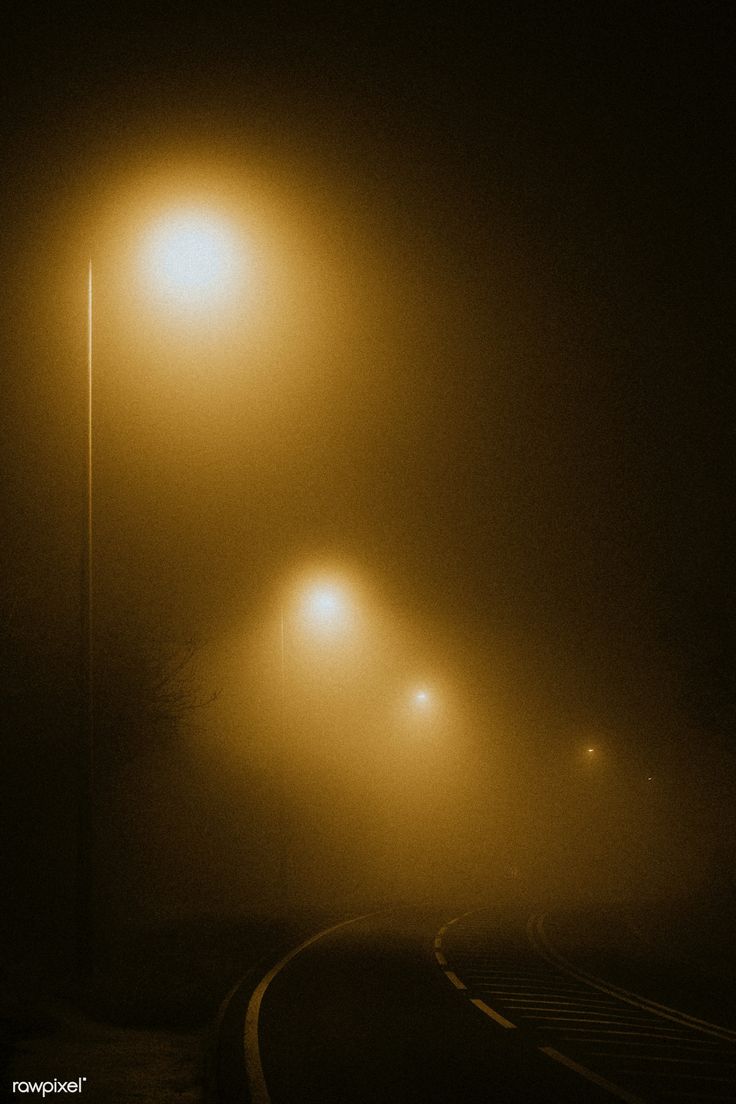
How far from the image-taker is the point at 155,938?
2259 cm

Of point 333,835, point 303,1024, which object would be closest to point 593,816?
point 333,835

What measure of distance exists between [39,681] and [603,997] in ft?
36.5

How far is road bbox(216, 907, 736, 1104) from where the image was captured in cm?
969

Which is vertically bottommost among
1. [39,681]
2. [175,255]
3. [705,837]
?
[705,837]

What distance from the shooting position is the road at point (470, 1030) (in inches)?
381

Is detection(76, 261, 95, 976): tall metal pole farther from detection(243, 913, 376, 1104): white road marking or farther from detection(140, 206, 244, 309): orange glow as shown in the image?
detection(243, 913, 376, 1104): white road marking

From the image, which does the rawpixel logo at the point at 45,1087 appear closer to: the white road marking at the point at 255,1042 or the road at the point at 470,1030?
the road at the point at 470,1030

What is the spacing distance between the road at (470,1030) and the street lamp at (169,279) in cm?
235

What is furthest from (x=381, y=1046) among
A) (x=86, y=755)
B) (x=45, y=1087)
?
(x=86, y=755)

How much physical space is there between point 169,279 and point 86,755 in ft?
20.3

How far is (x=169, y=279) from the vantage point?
1567cm

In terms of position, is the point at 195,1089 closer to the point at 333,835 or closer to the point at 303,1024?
the point at 303,1024

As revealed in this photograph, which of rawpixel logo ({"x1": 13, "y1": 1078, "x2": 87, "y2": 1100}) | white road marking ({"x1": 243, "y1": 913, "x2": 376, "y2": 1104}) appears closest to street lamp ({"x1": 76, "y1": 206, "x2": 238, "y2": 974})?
white road marking ({"x1": 243, "y1": 913, "x2": 376, "y2": 1104})

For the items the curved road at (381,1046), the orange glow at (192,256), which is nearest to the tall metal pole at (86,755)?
the orange glow at (192,256)
